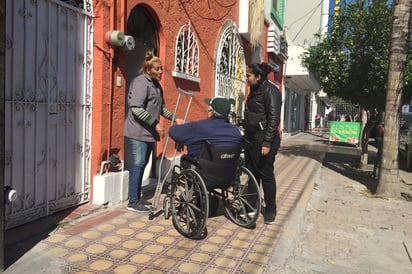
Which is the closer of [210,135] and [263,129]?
[210,135]

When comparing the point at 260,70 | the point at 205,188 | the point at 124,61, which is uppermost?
the point at 124,61

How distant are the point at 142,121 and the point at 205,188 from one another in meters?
1.23

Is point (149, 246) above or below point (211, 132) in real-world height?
below

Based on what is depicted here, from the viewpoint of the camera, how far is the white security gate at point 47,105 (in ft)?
11.7

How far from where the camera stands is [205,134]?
384 centimetres

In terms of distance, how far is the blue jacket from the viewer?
12.6 feet

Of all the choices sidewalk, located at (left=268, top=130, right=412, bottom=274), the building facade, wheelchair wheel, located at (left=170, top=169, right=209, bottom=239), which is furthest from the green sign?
wheelchair wheel, located at (left=170, top=169, right=209, bottom=239)

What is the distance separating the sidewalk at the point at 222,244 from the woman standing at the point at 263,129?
0.55 metres

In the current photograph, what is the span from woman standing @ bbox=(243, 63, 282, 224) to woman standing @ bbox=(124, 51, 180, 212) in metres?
0.95

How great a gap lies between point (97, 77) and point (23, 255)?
84.7 inches

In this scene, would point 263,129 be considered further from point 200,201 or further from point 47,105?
point 47,105

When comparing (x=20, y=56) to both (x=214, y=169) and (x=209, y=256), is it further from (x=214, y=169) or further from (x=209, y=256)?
(x=209, y=256)

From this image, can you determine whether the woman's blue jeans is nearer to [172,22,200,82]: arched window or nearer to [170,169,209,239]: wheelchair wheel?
[170,169,209,239]: wheelchair wheel

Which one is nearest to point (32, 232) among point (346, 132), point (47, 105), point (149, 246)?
point (149, 246)
